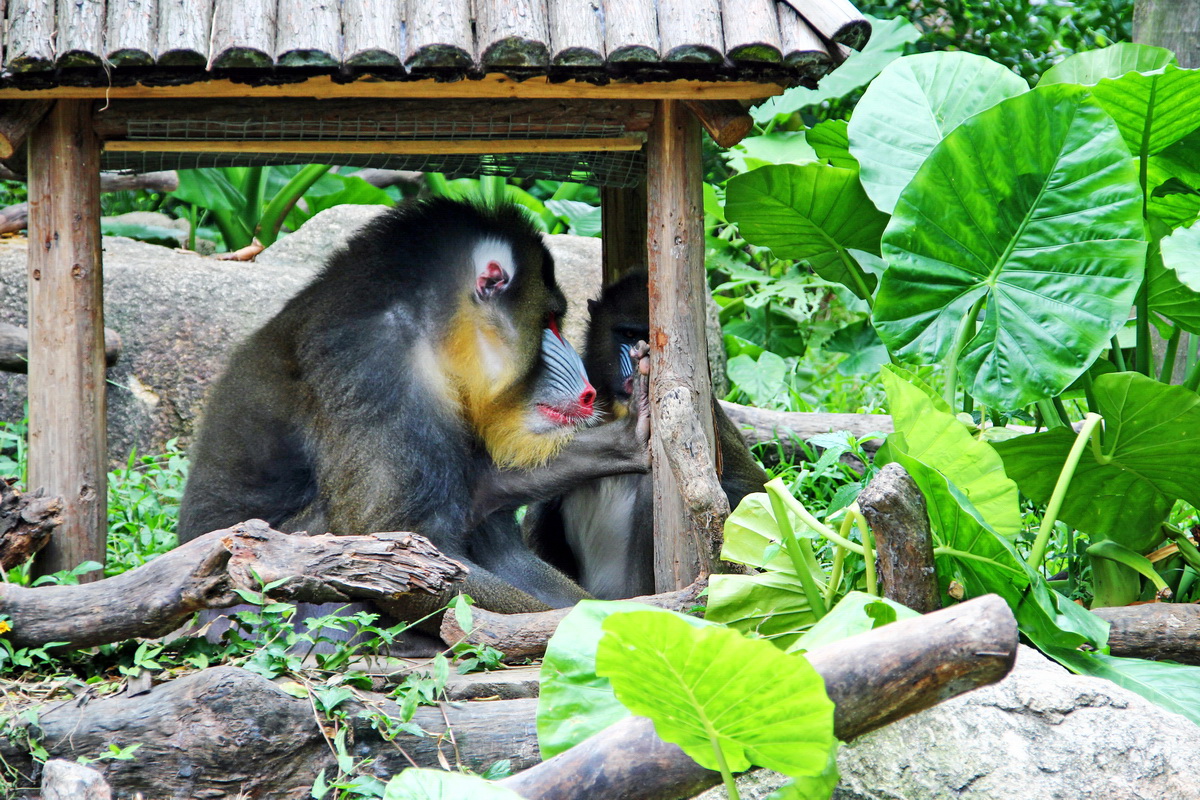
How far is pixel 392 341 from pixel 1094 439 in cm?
211

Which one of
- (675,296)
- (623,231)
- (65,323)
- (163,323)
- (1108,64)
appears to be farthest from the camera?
(163,323)

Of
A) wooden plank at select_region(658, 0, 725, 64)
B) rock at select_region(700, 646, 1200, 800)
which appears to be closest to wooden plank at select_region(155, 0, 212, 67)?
wooden plank at select_region(658, 0, 725, 64)

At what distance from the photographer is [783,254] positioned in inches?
160

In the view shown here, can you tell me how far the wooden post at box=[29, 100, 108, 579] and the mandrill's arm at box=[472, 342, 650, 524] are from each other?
124 centimetres

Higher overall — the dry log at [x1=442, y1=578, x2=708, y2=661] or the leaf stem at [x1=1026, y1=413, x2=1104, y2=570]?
the leaf stem at [x1=1026, y1=413, x2=1104, y2=570]

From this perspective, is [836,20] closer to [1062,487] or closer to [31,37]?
[1062,487]

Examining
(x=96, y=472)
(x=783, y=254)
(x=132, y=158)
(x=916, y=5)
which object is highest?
(x=916, y=5)

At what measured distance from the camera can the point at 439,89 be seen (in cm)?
330

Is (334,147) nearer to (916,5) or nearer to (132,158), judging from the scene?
(132,158)

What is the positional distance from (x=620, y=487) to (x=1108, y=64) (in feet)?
7.41

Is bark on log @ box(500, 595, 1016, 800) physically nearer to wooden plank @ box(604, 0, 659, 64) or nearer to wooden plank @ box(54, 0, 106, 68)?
wooden plank @ box(604, 0, 659, 64)

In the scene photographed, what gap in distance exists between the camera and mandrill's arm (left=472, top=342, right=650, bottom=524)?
379 cm

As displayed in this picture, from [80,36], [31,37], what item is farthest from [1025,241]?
[31,37]

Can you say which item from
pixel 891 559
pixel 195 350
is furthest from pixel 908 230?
pixel 195 350
